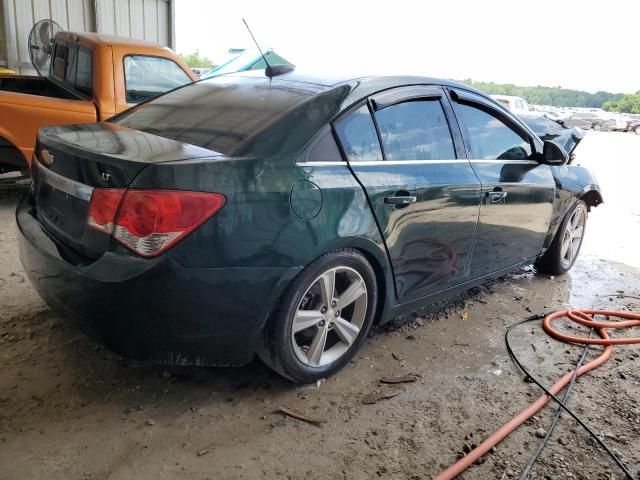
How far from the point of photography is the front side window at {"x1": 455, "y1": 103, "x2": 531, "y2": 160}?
3.31 m

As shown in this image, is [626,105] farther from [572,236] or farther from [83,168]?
[83,168]

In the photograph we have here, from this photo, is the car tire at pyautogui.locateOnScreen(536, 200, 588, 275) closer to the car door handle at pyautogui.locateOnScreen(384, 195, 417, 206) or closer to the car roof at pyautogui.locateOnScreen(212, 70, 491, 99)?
the car roof at pyautogui.locateOnScreen(212, 70, 491, 99)

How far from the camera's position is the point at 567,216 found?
4344mm

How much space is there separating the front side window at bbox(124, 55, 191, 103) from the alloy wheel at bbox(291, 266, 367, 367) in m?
3.81

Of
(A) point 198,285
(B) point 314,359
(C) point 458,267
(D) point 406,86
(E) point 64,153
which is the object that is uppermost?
(D) point 406,86

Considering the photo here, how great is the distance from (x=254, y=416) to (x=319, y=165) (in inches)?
45.7

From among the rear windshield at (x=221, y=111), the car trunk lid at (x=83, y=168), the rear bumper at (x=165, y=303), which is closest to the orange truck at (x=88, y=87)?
the rear windshield at (x=221, y=111)

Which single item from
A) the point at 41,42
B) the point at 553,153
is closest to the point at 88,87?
the point at 41,42

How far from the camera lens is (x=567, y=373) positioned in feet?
9.72

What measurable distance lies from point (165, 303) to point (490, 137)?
2416 millimetres

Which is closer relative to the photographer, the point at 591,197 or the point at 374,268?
the point at 374,268

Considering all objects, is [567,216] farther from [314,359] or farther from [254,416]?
[254,416]

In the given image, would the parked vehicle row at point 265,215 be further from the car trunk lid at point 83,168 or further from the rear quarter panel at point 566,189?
the rear quarter panel at point 566,189

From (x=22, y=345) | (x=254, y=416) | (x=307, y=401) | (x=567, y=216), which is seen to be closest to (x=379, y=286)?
(x=307, y=401)
